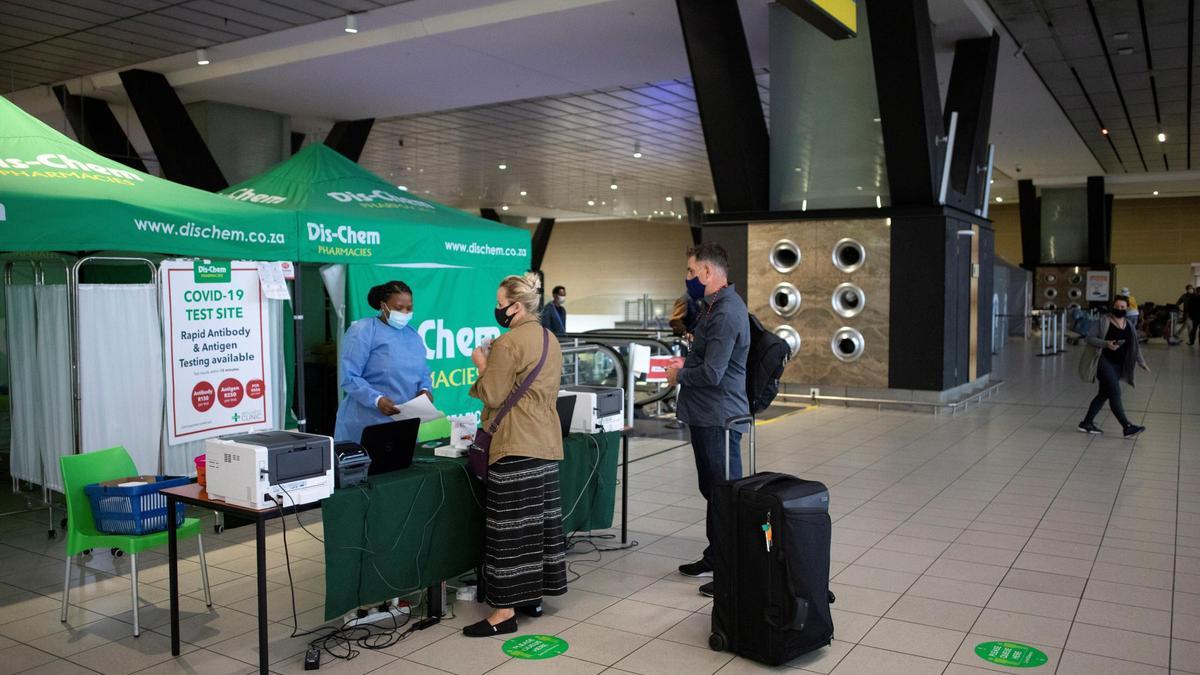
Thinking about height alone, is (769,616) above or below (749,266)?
below

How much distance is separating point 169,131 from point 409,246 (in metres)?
8.30

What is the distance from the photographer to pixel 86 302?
18.5 ft

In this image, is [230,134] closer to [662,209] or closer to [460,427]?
[460,427]

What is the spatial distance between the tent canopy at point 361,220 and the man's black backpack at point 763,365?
3.16m

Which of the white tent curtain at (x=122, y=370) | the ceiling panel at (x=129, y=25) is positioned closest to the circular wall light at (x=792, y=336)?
the ceiling panel at (x=129, y=25)

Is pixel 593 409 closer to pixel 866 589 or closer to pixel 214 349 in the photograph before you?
pixel 866 589

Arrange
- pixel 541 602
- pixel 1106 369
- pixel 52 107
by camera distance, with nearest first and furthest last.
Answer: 1. pixel 541 602
2. pixel 1106 369
3. pixel 52 107

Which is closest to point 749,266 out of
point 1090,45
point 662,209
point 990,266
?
point 990,266

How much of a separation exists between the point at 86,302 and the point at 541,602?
11.7 ft

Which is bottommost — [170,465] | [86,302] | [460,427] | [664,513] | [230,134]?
[664,513]

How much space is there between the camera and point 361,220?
258 inches

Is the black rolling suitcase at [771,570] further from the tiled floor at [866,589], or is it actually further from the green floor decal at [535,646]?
the green floor decal at [535,646]

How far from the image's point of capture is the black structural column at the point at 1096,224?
26375 millimetres

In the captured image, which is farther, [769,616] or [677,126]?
[677,126]
